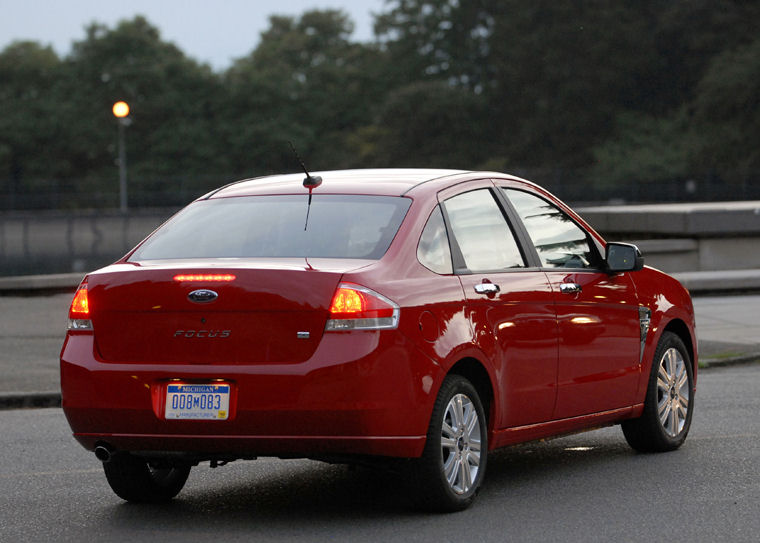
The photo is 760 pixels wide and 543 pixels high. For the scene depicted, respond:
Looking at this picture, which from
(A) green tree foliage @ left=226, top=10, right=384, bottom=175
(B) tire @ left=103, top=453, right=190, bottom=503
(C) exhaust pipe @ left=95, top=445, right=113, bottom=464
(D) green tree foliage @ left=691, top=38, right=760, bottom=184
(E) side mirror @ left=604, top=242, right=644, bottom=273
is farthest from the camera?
(A) green tree foliage @ left=226, top=10, right=384, bottom=175

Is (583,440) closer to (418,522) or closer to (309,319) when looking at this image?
(418,522)

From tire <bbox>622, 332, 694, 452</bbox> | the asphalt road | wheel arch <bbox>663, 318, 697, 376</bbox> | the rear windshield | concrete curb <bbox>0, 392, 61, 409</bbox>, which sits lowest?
concrete curb <bbox>0, 392, 61, 409</bbox>

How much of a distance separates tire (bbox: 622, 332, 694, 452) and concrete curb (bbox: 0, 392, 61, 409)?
17.6ft

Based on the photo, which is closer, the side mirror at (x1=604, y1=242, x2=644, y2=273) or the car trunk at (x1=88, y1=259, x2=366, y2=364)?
the car trunk at (x1=88, y1=259, x2=366, y2=364)

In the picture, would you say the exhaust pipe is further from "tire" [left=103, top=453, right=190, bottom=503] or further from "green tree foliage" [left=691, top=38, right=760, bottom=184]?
"green tree foliage" [left=691, top=38, right=760, bottom=184]

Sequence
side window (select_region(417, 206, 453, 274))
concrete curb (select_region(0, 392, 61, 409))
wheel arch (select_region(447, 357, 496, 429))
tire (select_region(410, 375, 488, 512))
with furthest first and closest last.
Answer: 1. concrete curb (select_region(0, 392, 61, 409))
2. wheel arch (select_region(447, 357, 496, 429))
3. side window (select_region(417, 206, 453, 274))
4. tire (select_region(410, 375, 488, 512))

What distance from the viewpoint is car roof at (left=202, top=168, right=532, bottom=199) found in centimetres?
698

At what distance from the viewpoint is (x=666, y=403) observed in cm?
852

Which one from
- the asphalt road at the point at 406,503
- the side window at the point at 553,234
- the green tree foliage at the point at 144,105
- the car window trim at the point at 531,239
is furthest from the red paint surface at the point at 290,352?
the green tree foliage at the point at 144,105

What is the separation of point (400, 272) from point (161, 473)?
5.84 ft

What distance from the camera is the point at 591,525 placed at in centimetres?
635

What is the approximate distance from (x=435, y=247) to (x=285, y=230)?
2.30ft

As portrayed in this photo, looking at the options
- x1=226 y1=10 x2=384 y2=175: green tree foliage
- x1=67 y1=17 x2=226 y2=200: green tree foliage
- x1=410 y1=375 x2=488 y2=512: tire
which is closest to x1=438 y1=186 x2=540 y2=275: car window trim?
x1=410 y1=375 x2=488 y2=512: tire

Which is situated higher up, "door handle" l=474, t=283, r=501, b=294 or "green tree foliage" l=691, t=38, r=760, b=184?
"green tree foliage" l=691, t=38, r=760, b=184
